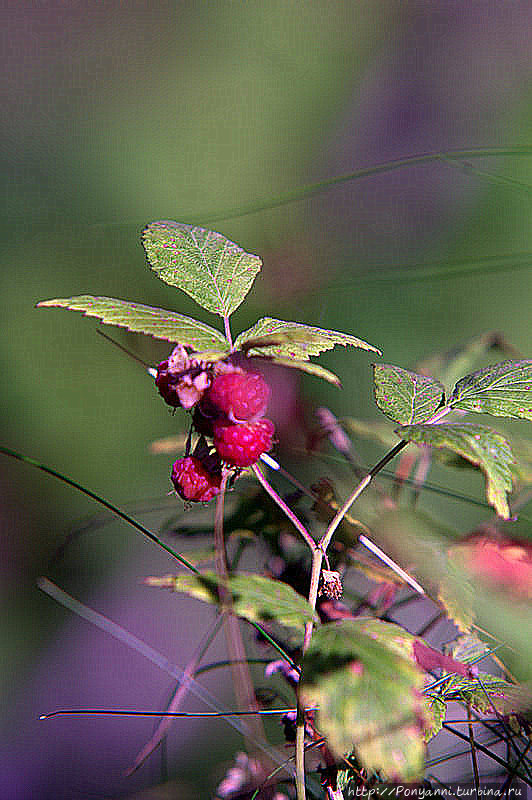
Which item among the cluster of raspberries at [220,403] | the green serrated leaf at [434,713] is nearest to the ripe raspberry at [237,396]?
the cluster of raspberries at [220,403]

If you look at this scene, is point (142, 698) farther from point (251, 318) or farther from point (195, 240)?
point (195, 240)

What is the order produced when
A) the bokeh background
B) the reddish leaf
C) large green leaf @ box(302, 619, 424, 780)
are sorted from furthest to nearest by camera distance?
the bokeh background → the reddish leaf → large green leaf @ box(302, 619, 424, 780)

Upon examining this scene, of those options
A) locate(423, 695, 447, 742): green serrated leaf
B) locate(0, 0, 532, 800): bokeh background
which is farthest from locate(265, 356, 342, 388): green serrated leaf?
locate(0, 0, 532, 800): bokeh background

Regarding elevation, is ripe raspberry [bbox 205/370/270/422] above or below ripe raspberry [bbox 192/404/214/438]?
above

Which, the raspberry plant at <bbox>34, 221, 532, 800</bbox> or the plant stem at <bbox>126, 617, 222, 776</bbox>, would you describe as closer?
the raspberry plant at <bbox>34, 221, 532, 800</bbox>

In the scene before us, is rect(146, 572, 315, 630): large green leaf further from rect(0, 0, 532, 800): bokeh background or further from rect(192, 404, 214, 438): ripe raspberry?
rect(0, 0, 532, 800): bokeh background

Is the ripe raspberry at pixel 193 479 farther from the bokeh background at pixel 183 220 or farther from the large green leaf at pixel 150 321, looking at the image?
the bokeh background at pixel 183 220

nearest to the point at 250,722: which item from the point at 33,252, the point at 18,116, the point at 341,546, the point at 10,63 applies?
the point at 341,546
